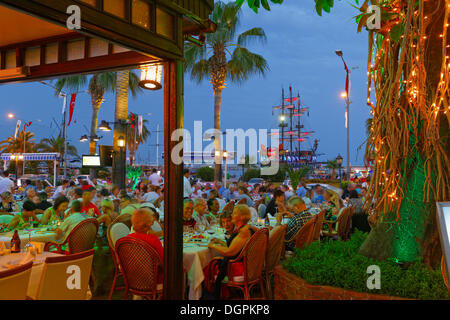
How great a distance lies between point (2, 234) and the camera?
18.5 feet

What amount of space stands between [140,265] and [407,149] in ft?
10.8

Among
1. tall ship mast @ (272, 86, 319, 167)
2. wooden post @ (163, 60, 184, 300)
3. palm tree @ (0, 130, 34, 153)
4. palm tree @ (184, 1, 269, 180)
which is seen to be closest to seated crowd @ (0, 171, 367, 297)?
wooden post @ (163, 60, 184, 300)

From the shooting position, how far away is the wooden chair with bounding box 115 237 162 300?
402 centimetres

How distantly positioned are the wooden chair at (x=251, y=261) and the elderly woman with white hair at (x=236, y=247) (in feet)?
0.25

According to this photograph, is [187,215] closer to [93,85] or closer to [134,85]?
[134,85]

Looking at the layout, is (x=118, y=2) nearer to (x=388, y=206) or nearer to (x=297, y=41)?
(x=388, y=206)

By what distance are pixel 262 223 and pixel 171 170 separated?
137 inches

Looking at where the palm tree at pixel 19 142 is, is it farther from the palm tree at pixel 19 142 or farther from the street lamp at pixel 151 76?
the street lamp at pixel 151 76

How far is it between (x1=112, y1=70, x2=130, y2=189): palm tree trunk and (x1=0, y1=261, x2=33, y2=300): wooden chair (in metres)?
9.30

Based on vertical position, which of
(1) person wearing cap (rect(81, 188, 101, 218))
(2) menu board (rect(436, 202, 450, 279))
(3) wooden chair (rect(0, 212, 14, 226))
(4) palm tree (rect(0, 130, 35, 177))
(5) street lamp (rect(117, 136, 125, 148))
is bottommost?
(3) wooden chair (rect(0, 212, 14, 226))

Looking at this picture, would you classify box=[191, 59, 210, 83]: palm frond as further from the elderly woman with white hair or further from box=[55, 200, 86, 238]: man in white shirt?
the elderly woman with white hair

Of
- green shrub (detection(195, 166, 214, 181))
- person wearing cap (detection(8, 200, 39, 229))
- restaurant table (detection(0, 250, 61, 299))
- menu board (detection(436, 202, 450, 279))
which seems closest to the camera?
menu board (detection(436, 202, 450, 279))

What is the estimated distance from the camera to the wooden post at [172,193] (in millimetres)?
3527

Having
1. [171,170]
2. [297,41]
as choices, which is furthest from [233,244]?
[297,41]
